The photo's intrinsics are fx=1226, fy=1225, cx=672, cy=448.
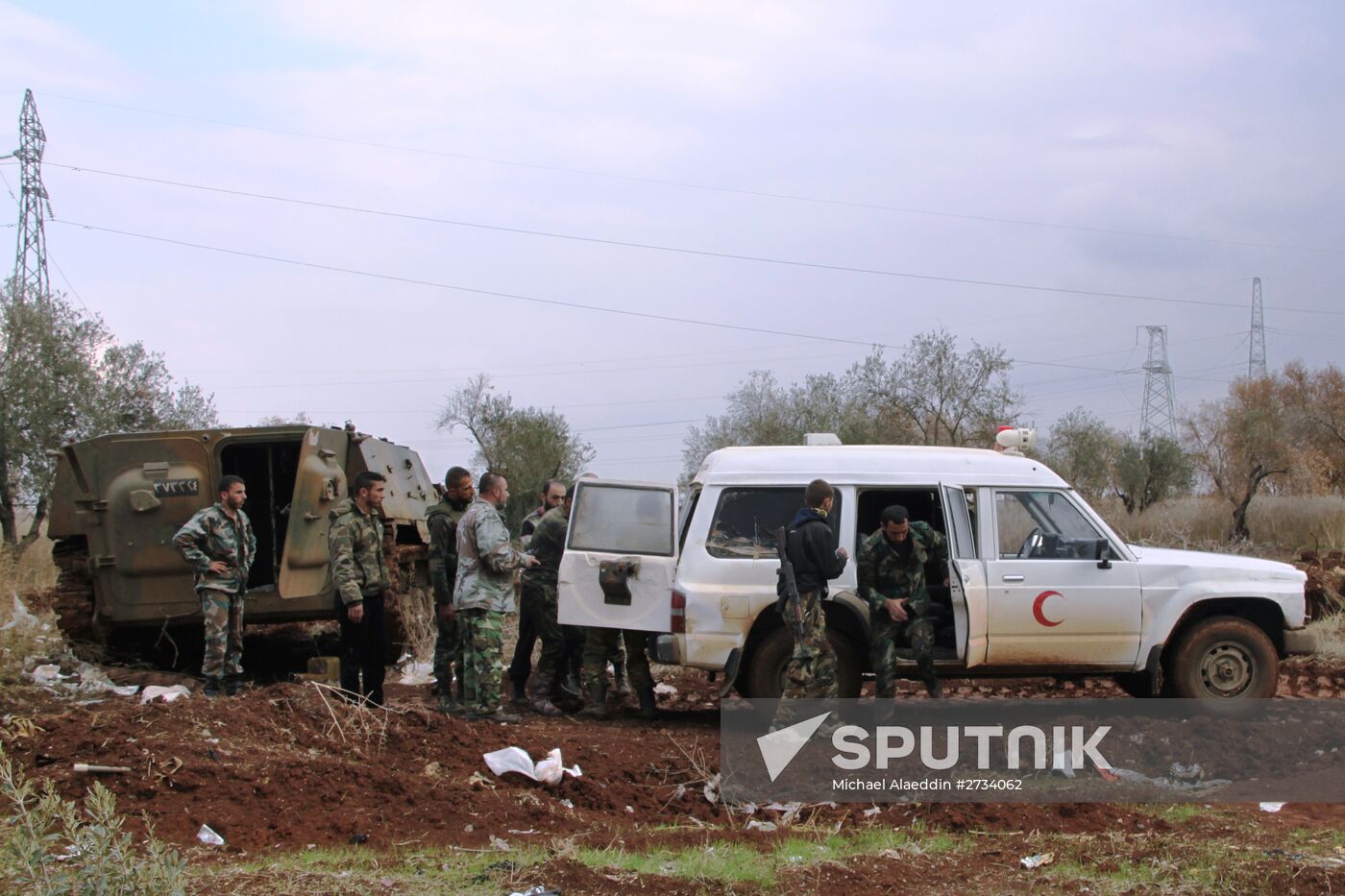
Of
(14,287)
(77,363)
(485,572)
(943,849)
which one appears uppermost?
(14,287)

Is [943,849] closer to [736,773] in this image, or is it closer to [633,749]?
[736,773]

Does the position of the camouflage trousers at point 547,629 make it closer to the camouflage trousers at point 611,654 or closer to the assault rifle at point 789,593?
the camouflage trousers at point 611,654

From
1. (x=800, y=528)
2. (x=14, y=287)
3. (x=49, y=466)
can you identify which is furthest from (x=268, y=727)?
(x=14, y=287)

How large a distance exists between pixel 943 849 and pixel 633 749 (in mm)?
2331

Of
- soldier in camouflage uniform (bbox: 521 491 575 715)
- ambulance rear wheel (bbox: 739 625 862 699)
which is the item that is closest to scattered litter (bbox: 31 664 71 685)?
soldier in camouflage uniform (bbox: 521 491 575 715)

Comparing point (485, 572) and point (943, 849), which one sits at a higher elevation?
point (485, 572)

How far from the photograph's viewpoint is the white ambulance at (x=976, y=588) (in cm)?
804

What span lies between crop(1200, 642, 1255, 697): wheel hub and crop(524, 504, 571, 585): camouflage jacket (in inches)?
184

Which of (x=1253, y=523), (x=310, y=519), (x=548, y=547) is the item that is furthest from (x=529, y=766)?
(x=1253, y=523)

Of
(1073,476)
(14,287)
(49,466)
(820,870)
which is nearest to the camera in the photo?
(820,870)

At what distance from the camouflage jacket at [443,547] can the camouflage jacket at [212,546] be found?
1483 millimetres

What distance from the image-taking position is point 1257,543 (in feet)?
81.3

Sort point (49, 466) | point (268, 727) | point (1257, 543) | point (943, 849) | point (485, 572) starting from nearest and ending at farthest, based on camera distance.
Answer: point (943, 849) < point (268, 727) < point (485, 572) < point (49, 466) < point (1257, 543)

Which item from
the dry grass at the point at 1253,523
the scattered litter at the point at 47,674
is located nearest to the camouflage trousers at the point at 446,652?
the scattered litter at the point at 47,674
